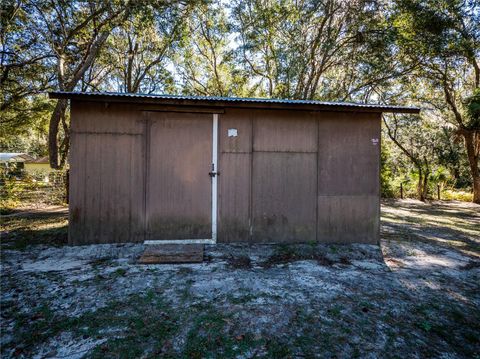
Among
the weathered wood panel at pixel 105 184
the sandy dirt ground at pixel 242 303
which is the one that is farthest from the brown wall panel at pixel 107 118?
the sandy dirt ground at pixel 242 303

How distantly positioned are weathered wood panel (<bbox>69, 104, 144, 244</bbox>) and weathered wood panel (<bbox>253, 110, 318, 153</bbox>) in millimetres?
2100

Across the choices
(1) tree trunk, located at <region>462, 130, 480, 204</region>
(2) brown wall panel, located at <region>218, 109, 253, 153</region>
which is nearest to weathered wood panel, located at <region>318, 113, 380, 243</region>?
(2) brown wall panel, located at <region>218, 109, 253, 153</region>

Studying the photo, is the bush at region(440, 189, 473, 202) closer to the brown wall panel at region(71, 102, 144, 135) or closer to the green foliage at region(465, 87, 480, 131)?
the green foliage at region(465, 87, 480, 131)

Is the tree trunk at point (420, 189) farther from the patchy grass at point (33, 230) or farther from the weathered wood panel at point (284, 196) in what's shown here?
the patchy grass at point (33, 230)

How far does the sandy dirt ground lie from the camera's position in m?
2.15

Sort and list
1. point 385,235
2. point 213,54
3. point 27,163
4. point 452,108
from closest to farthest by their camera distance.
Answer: point 385,235
point 452,108
point 213,54
point 27,163

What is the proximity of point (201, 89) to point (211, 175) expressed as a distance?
11986mm

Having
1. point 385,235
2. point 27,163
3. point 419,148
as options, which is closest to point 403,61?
point 385,235

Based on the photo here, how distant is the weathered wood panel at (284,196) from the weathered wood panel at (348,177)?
7.5 inches

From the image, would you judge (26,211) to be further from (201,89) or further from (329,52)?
(329,52)

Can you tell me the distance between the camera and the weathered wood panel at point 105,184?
4.57m

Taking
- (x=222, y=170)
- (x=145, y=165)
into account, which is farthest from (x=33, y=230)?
(x=222, y=170)

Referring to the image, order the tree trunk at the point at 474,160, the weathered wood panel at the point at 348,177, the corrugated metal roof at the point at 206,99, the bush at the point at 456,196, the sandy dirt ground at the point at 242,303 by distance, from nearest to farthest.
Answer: the sandy dirt ground at the point at 242,303 < the corrugated metal roof at the point at 206,99 < the weathered wood panel at the point at 348,177 < the tree trunk at the point at 474,160 < the bush at the point at 456,196

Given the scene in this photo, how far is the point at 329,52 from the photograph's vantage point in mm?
10797
